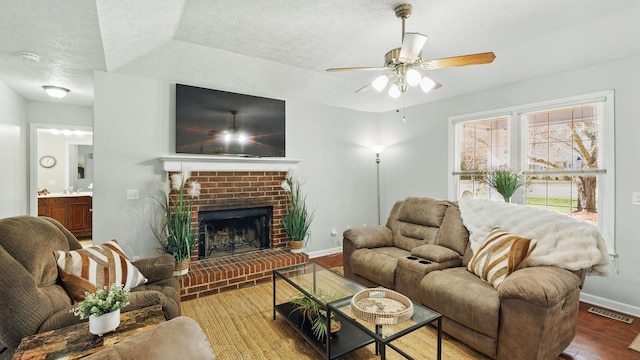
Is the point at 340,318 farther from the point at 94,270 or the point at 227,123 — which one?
the point at 227,123

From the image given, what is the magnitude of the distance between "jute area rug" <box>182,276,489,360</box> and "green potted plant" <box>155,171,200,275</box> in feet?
1.67

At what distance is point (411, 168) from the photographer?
482 cm

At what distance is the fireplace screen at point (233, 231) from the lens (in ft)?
12.3

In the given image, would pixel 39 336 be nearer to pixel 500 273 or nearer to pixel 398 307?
pixel 398 307

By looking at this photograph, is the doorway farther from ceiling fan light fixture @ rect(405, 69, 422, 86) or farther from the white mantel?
ceiling fan light fixture @ rect(405, 69, 422, 86)

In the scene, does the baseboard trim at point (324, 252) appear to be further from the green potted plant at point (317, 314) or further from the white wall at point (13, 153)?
the white wall at point (13, 153)

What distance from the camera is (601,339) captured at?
2.34 meters

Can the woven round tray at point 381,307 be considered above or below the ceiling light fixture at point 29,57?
below

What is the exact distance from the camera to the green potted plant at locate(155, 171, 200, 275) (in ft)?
10.4

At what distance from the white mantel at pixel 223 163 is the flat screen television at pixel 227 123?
4.6 inches

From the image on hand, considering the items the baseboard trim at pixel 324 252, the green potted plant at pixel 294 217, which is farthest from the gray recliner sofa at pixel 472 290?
the baseboard trim at pixel 324 252

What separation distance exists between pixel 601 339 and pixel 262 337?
106 inches

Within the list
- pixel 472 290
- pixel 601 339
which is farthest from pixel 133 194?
pixel 601 339

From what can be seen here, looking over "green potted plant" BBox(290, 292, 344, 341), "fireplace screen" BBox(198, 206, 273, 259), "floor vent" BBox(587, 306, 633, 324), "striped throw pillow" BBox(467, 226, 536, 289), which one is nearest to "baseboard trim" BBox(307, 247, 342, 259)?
"fireplace screen" BBox(198, 206, 273, 259)
